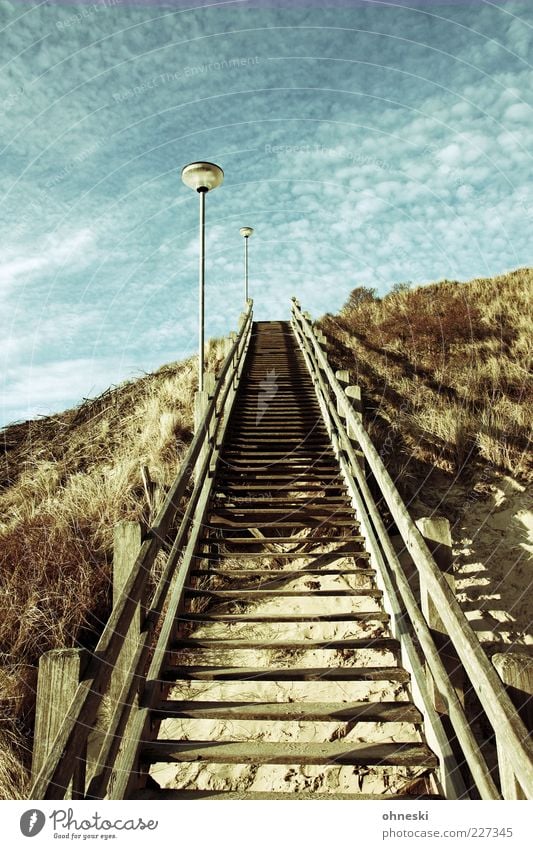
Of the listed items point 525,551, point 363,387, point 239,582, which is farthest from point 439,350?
point 239,582

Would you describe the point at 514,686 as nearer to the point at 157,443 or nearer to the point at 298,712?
the point at 298,712

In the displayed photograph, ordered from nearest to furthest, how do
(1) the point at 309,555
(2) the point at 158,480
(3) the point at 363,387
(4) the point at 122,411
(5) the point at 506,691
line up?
(5) the point at 506,691 → (1) the point at 309,555 → (2) the point at 158,480 → (3) the point at 363,387 → (4) the point at 122,411

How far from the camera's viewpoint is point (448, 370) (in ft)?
33.0

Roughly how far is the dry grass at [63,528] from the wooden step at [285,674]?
55.2 inches

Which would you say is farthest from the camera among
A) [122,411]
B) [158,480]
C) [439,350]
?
[122,411]

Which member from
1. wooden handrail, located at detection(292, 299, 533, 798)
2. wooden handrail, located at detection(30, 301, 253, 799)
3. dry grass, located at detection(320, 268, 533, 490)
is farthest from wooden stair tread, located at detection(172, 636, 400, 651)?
dry grass, located at detection(320, 268, 533, 490)

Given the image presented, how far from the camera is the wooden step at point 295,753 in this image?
2.63 metres

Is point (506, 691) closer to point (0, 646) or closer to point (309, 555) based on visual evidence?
point (309, 555)

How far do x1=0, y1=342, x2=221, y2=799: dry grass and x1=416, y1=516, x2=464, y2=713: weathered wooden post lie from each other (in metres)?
2.91

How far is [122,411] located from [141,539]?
9.06m

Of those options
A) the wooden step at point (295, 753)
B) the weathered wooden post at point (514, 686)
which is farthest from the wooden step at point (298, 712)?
the weathered wooden post at point (514, 686)
